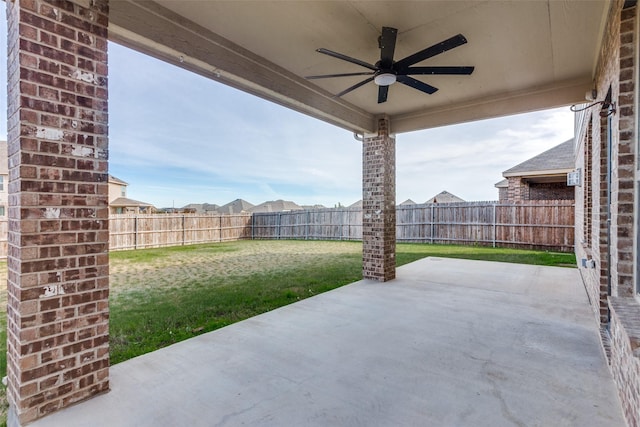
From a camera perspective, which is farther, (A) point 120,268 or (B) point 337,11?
(A) point 120,268

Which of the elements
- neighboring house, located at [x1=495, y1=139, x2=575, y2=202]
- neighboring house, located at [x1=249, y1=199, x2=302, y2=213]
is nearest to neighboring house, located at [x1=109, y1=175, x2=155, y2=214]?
neighboring house, located at [x1=249, y1=199, x2=302, y2=213]

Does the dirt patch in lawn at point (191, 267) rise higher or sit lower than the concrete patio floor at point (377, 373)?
lower

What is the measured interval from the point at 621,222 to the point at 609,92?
4.68ft

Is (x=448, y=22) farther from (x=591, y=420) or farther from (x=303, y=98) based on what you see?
(x=591, y=420)

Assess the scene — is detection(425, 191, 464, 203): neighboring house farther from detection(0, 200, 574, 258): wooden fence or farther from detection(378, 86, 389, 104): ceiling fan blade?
detection(378, 86, 389, 104): ceiling fan blade

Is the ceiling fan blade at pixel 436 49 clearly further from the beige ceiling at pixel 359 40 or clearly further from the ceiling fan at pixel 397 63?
the beige ceiling at pixel 359 40

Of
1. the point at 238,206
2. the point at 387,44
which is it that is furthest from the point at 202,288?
the point at 238,206

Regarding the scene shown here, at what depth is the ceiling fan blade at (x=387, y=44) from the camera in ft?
8.64

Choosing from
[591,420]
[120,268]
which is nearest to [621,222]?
[591,420]

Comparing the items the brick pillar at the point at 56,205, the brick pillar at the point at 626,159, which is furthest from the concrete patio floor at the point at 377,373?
the brick pillar at the point at 626,159

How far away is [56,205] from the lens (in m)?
1.96

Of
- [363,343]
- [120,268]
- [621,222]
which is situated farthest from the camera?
[120,268]

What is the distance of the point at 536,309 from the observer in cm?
406

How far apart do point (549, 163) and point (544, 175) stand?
1.58ft
